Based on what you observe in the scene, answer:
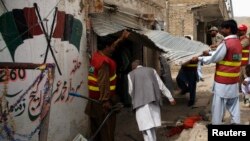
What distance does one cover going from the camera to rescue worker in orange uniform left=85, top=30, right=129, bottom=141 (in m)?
6.24

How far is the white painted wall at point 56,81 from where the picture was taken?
4.98 m

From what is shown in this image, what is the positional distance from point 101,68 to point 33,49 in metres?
1.21

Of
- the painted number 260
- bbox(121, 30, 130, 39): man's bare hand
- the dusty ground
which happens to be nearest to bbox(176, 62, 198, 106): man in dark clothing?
the dusty ground

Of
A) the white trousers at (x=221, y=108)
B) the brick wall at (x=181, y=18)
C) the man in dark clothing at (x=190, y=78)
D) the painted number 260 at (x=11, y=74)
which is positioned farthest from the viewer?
the brick wall at (x=181, y=18)

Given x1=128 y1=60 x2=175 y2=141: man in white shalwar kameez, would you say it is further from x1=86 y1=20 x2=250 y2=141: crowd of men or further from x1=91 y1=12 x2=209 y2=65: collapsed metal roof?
x1=91 y1=12 x2=209 y2=65: collapsed metal roof

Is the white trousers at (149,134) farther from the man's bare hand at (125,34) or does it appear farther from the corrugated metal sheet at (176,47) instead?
the man's bare hand at (125,34)

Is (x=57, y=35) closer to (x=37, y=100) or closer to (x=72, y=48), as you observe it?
(x=72, y=48)

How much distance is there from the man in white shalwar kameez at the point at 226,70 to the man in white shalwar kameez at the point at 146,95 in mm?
730

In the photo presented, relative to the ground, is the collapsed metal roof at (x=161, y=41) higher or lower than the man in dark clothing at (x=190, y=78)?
higher

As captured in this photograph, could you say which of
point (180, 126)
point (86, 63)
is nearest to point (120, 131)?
point (180, 126)

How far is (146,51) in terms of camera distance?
1205 cm

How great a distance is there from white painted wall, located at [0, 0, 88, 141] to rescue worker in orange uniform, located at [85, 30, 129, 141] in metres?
0.34

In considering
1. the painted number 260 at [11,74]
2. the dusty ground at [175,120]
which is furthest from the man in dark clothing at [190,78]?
the painted number 260 at [11,74]

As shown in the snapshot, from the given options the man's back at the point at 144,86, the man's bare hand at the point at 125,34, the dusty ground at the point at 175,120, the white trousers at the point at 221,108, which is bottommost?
the dusty ground at the point at 175,120
